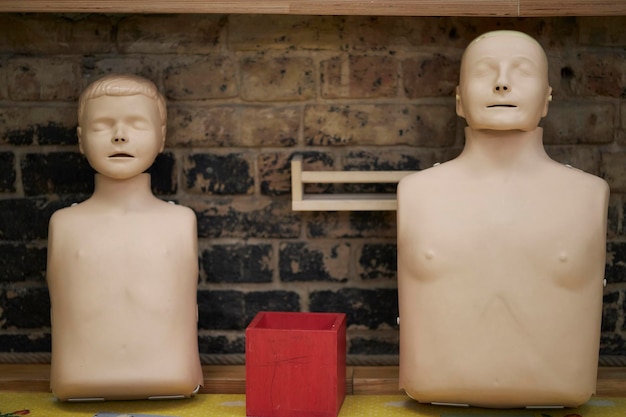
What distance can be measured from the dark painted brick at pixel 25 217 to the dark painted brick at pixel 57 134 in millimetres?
158

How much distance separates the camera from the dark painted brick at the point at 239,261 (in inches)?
91.0

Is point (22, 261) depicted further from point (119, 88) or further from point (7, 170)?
point (119, 88)

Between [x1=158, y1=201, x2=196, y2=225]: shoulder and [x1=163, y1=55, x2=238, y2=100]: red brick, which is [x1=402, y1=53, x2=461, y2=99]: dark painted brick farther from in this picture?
[x1=158, y1=201, x2=196, y2=225]: shoulder

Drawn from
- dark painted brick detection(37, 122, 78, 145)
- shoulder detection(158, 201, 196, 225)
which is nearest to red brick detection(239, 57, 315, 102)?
shoulder detection(158, 201, 196, 225)

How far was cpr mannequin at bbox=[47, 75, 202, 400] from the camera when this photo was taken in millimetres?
2008

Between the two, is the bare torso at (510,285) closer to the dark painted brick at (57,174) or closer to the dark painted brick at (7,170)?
the dark painted brick at (57,174)

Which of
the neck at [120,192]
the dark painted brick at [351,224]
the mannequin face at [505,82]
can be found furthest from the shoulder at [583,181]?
the neck at [120,192]

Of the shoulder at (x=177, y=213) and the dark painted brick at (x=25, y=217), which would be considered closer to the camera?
the shoulder at (x=177, y=213)

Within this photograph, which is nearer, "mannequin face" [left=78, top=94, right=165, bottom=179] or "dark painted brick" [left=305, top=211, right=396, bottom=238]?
"mannequin face" [left=78, top=94, right=165, bottom=179]

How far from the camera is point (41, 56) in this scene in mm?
2279

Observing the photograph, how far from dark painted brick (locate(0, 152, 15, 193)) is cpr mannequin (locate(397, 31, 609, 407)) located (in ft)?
3.58

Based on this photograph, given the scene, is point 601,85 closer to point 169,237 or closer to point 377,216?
Result: point 377,216

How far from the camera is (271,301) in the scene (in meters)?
2.32

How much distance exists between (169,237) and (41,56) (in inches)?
25.2
